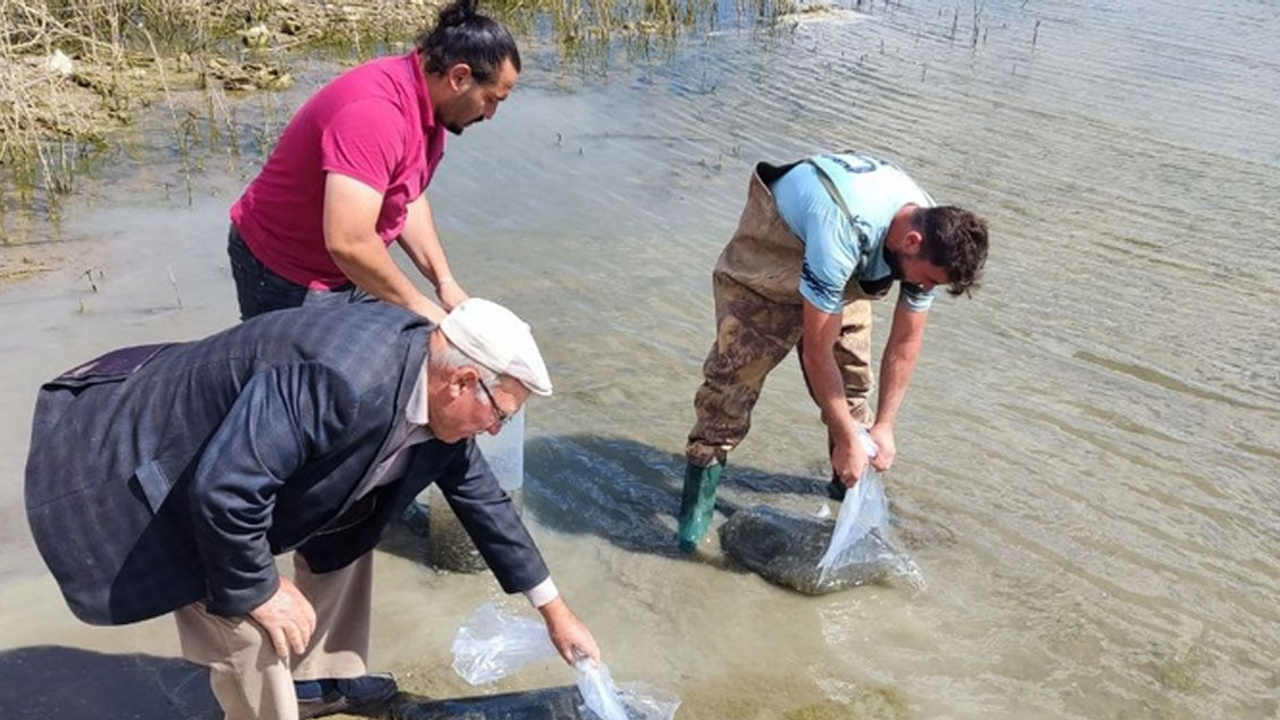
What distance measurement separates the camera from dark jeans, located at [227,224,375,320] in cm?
342

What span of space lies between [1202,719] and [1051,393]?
7.23 feet

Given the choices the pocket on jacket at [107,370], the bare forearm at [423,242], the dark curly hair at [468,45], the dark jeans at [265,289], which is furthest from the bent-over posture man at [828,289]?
the pocket on jacket at [107,370]

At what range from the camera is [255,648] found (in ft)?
8.07

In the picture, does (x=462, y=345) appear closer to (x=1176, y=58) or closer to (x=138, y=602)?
(x=138, y=602)

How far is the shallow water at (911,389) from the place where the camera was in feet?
11.9

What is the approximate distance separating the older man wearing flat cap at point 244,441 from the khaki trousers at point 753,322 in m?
1.65

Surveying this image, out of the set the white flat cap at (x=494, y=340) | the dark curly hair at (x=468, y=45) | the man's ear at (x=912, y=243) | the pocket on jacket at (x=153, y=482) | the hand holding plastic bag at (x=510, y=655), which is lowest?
the hand holding plastic bag at (x=510, y=655)

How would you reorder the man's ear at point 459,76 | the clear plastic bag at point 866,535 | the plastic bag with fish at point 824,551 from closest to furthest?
the man's ear at point 459,76 → the clear plastic bag at point 866,535 → the plastic bag with fish at point 824,551

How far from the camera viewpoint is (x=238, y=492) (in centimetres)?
210

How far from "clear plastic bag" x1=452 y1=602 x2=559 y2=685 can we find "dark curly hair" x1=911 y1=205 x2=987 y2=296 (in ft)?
4.96

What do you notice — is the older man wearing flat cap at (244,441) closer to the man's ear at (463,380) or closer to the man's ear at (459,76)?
the man's ear at (463,380)

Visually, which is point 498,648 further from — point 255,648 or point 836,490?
point 836,490

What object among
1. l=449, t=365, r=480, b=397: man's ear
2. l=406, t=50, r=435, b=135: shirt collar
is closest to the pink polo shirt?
l=406, t=50, r=435, b=135: shirt collar

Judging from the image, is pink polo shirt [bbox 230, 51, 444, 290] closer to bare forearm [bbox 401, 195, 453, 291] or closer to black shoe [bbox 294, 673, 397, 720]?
bare forearm [bbox 401, 195, 453, 291]
